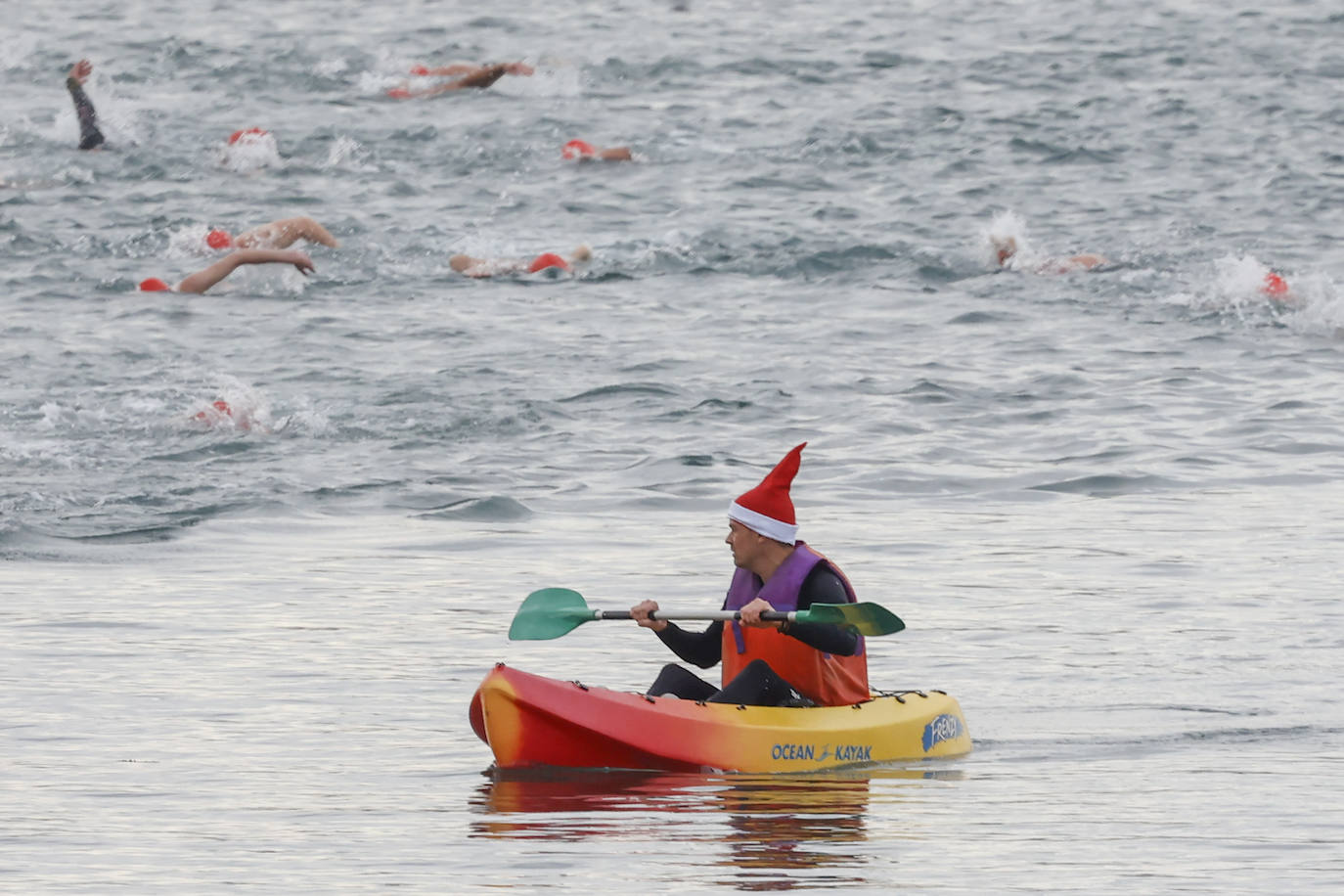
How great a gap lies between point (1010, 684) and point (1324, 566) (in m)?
3.24

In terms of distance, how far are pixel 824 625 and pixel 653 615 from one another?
684mm

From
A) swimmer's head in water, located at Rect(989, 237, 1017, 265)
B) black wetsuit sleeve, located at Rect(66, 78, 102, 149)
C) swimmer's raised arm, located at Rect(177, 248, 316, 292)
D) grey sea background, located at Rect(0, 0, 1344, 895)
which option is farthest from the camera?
black wetsuit sleeve, located at Rect(66, 78, 102, 149)

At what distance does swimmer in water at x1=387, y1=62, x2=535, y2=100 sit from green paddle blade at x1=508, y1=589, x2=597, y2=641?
21182mm

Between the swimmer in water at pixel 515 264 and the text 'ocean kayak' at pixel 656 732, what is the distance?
45.1 ft

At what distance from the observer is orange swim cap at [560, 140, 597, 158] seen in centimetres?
2756

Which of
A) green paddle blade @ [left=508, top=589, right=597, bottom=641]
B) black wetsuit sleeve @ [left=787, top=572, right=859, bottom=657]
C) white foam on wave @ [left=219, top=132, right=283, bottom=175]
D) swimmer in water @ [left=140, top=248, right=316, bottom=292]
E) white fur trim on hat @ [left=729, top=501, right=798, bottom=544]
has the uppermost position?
white fur trim on hat @ [left=729, top=501, right=798, bottom=544]

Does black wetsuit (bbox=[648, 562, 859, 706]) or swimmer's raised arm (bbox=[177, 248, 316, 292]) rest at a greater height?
black wetsuit (bbox=[648, 562, 859, 706])

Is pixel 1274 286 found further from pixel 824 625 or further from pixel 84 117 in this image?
pixel 824 625

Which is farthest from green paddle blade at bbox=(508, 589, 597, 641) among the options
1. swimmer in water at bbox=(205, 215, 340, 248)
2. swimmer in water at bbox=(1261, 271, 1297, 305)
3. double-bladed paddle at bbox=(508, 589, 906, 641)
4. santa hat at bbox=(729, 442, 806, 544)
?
swimmer in water at bbox=(1261, 271, 1297, 305)

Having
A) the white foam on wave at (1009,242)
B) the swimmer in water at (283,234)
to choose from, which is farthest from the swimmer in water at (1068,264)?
the swimmer in water at (283,234)

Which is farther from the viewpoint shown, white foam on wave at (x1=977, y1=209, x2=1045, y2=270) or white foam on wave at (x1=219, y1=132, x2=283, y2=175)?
white foam on wave at (x1=219, y1=132, x2=283, y2=175)

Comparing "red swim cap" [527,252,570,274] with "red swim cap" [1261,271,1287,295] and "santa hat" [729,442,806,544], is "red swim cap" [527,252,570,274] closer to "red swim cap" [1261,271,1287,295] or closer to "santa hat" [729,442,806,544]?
"red swim cap" [1261,271,1287,295]

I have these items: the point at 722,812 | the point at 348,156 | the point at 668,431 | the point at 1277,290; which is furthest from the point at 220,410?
the point at 348,156

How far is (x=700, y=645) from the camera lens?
960 cm
